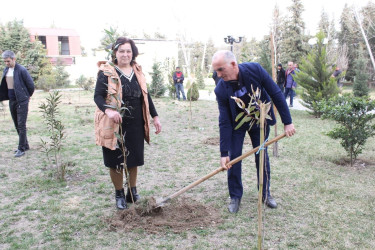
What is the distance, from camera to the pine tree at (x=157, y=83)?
16.9m

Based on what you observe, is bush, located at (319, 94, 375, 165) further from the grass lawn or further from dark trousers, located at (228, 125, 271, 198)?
dark trousers, located at (228, 125, 271, 198)

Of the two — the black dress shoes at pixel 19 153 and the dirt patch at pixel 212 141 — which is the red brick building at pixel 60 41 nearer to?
the black dress shoes at pixel 19 153

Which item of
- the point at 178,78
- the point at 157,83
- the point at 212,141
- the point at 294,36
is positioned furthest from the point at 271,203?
the point at 294,36

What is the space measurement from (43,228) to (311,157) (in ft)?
14.2

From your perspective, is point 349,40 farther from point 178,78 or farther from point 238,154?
point 238,154

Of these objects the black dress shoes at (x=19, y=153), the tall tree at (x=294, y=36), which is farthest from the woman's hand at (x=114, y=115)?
the tall tree at (x=294, y=36)

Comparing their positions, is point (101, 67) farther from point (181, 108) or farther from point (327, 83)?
point (181, 108)

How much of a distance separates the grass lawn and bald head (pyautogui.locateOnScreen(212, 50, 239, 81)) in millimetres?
1453

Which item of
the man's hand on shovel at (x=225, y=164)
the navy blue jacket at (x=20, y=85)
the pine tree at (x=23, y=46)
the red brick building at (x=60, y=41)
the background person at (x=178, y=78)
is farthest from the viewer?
the red brick building at (x=60, y=41)

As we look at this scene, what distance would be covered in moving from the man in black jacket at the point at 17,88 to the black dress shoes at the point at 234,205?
4.10 m

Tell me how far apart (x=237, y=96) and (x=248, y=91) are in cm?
11

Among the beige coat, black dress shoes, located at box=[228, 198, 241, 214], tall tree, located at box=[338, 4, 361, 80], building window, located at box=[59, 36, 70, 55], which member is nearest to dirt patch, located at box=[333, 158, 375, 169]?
black dress shoes, located at box=[228, 198, 241, 214]

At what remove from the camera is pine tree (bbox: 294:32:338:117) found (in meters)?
9.62

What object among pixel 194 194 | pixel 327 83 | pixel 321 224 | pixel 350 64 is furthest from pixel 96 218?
pixel 350 64
